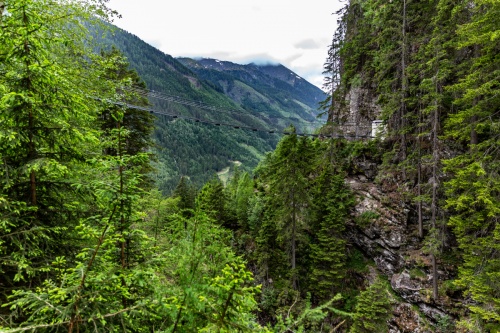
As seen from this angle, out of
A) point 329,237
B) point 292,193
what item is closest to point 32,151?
point 292,193

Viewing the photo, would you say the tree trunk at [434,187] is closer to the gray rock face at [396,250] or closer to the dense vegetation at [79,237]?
the gray rock face at [396,250]

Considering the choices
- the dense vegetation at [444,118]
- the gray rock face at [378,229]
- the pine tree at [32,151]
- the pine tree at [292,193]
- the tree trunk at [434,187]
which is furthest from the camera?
the pine tree at [292,193]

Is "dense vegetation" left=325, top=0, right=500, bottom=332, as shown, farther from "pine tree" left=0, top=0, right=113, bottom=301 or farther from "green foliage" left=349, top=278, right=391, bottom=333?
"pine tree" left=0, top=0, right=113, bottom=301

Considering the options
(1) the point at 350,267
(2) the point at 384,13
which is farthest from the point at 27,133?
(2) the point at 384,13

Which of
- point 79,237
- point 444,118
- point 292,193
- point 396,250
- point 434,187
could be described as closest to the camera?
point 79,237

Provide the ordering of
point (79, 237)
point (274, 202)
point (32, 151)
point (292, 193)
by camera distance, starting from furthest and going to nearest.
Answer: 1. point (274, 202)
2. point (292, 193)
3. point (79, 237)
4. point (32, 151)

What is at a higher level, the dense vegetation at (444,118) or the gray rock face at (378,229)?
the dense vegetation at (444,118)

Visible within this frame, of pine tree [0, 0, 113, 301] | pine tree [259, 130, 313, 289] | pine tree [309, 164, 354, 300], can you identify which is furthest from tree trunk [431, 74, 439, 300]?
pine tree [0, 0, 113, 301]

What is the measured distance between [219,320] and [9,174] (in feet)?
11.9

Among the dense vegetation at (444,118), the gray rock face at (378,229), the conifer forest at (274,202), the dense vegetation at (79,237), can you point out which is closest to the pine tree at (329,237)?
the conifer forest at (274,202)

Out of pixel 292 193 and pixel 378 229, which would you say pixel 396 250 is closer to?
pixel 378 229

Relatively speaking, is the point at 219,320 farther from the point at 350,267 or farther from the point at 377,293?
the point at 350,267

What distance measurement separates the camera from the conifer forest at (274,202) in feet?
9.86

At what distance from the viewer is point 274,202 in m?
21.3
